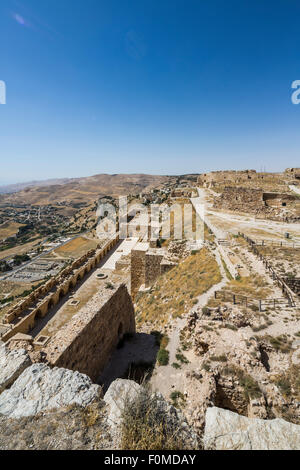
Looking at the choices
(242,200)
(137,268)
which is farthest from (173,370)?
(242,200)

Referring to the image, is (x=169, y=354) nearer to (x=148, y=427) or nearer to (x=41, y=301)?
(x=148, y=427)

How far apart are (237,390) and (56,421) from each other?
4.15 m

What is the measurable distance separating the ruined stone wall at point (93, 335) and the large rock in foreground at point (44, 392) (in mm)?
1690

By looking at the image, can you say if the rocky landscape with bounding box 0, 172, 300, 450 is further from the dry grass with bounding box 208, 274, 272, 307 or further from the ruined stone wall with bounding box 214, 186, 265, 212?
the ruined stone wall with bounding box 214, 186, 265, 212

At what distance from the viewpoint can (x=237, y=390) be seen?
494cm

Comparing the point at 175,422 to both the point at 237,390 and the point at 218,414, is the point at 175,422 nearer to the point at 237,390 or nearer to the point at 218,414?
the point at 218,414

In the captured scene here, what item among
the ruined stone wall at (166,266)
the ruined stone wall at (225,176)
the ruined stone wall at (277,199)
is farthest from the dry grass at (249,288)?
the ruined stone wall at (225,176)

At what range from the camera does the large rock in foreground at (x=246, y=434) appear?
2.43 metres

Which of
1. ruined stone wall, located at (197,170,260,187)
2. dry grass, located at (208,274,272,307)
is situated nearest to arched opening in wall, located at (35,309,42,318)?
dry grass, located at (208,274,272,307)

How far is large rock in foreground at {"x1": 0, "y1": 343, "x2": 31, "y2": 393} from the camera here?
123 inches

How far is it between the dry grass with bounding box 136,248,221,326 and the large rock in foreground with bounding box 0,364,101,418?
6.67 m

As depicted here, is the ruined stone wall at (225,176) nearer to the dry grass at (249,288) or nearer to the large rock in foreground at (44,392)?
the dry grass at (249,288)

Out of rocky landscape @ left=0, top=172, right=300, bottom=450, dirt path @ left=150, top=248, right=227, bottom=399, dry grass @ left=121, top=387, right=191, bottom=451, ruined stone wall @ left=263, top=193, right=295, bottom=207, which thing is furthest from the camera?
ruined stone wall @ left=263, top=193, right=295, bottom=207

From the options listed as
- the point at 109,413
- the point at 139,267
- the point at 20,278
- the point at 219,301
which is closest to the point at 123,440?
the point at 109,413
